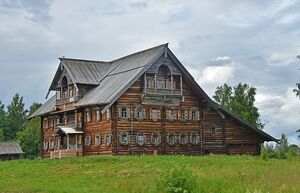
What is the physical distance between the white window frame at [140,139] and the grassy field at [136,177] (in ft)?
28.2

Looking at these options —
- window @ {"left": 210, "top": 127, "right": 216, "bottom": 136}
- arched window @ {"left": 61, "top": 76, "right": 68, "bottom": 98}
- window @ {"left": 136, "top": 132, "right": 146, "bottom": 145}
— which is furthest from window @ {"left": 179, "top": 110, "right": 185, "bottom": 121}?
arched window @ {"left": 61, "top": 76, "right": 68, "bottom": 98}

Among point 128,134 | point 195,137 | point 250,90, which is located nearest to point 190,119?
point 195,137

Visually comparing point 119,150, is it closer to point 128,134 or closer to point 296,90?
point 128,134

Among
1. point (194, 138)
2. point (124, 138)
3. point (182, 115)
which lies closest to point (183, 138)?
point (194, 138)

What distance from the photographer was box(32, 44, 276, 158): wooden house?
48.4m

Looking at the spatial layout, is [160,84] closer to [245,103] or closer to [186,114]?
[186,114]

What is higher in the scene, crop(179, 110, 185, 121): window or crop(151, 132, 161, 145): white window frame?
crop(179, 110, 185, 121): window

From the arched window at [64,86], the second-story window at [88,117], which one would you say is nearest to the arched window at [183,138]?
the second-story window at [88,117]

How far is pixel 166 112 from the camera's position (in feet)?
166

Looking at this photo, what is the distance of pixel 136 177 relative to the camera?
2683 cm

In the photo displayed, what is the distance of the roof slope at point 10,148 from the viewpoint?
86688 millimetres

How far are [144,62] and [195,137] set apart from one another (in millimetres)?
8830

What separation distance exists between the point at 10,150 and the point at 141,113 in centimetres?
4371

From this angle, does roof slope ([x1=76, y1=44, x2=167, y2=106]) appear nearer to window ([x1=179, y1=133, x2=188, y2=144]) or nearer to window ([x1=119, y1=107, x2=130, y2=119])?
window ([x1=119, y1=107, x2=130, y2=119])
